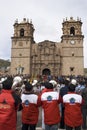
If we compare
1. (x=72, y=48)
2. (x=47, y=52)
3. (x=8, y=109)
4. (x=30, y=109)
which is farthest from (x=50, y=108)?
(x=47, y=52)

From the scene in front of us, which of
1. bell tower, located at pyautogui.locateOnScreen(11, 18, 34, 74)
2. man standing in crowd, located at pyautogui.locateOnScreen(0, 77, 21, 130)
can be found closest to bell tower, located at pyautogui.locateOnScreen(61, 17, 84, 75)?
bell tower, located at pyautogui.locateOnScreen(11, 18, 34, 74)

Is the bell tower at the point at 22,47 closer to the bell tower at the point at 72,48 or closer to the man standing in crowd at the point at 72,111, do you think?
the bell tower at the point at 72,48

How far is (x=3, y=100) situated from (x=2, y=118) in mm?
365

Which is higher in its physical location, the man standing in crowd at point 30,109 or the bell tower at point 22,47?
the bell tower at point 22,47

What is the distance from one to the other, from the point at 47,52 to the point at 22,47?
15.6 feet

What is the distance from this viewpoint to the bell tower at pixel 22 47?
6162 cm

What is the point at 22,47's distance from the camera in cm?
6241

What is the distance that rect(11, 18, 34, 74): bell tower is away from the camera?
61625 millimetres

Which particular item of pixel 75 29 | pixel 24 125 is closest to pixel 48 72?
pixel 75 29

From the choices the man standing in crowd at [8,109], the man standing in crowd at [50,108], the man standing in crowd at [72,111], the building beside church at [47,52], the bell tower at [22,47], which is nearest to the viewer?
the man standing in crowd at [8,109]

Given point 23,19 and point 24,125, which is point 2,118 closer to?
point 24,125

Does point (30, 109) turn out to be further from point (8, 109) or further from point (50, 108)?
point (8, 109)

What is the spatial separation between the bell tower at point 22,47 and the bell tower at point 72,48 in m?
6.35

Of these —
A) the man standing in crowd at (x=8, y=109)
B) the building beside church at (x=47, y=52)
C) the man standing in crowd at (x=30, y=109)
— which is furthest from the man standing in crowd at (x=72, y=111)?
the building beside church at (x=47, y=52)
